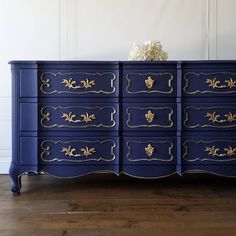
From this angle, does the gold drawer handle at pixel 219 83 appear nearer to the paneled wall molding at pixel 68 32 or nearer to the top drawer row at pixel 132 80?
the top drawer row at pixel 132 80

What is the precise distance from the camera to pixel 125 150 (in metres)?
2.28

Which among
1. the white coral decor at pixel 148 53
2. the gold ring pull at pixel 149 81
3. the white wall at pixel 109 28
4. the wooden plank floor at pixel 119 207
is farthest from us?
the white wall at pixel 109 28

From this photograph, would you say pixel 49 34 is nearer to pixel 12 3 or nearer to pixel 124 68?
pixel 12 3

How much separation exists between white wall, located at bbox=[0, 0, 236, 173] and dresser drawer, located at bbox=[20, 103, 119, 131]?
0.74 meters

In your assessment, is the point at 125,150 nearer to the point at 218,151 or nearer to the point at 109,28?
the point at 218,151

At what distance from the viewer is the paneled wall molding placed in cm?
285

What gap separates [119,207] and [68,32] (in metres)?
1.56

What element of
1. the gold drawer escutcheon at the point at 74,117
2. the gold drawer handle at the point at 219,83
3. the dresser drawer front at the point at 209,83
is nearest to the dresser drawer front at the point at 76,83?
the gold drawer escutcheon at the point at 74,117

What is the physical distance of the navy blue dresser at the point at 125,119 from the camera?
2.24 metres

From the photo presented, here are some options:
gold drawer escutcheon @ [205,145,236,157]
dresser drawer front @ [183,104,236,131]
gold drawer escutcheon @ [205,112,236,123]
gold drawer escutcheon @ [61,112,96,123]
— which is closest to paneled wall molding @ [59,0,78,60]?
gold drawer escutcheon @ [61,112,96,123]

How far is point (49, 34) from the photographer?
9.34 feet

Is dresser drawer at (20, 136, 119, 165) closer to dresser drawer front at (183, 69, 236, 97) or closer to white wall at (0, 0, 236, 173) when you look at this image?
dresser drawer front at (183, 69, 236, 97)

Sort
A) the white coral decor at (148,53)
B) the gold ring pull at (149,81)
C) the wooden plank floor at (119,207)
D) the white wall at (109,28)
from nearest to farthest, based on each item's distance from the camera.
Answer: the wooden plank floor at (119,207)
the gold ring pull at (149,81)
the white coral decor at (148,53)
the white wall at (109,28)

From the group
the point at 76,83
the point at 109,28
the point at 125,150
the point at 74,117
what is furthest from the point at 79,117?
the point at 109,28
